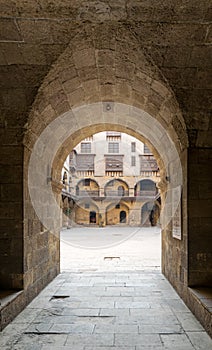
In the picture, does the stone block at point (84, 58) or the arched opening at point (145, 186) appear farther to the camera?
the arched opening at point (145, 186)

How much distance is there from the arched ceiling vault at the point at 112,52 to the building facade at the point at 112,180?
2429 cm

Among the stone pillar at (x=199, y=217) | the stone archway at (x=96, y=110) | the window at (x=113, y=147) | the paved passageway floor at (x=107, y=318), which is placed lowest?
the paved passageway floor at (x=107, y=318)

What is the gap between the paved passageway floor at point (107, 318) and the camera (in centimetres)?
303

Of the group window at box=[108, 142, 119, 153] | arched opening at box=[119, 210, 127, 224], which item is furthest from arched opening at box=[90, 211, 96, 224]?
window at box=[108, 142, 119, 153]

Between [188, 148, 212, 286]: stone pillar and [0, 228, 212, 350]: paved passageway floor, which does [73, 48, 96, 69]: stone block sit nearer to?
[188, 148, 212, 286]: stone pillar

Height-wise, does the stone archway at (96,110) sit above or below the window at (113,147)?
below

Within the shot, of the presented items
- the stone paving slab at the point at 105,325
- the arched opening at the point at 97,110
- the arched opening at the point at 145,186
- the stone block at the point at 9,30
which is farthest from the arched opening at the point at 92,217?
the stone block at the point at 9,30

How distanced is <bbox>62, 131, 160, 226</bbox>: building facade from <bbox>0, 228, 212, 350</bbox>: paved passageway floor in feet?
75.7

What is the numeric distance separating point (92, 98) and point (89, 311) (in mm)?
3119

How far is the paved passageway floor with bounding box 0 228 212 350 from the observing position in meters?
3.03

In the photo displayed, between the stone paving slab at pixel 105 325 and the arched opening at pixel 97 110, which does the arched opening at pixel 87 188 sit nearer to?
the arched opening at pixel 97 110

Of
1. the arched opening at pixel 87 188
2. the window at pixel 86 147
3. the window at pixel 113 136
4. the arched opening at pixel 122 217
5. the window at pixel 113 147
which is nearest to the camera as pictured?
the arched opening at pixel 122 217

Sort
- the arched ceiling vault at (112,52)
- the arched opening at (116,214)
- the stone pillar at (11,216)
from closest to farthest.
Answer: the arched ceiling vault at (112,52) → the stone pillar at (11,216) → the arched opening at (116,214)

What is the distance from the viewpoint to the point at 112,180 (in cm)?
3089
